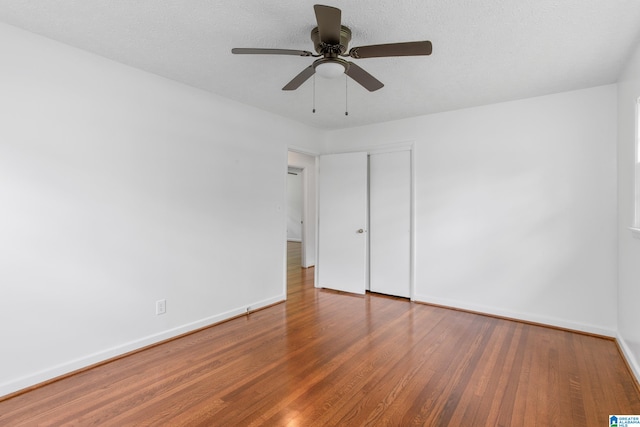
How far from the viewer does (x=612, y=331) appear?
118 inches

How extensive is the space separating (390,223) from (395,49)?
2.86m

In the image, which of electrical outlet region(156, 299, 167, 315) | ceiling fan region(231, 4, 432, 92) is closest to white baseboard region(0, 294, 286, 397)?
electrical outlet region(156, 299, 167, 315)

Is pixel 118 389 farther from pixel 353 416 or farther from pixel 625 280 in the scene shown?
pixel 625 280

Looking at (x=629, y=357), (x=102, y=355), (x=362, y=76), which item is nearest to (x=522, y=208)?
(x=629, y=357)

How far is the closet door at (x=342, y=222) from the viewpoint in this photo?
14.9ft

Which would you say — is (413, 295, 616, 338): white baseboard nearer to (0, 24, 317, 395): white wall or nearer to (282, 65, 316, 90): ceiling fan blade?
(0, 24, 317, 395): white wall

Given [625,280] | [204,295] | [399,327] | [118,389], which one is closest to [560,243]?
[625,280]

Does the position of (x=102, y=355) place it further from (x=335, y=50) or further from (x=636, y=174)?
(x=636, y=174)

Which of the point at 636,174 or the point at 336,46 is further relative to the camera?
the point at 636,174

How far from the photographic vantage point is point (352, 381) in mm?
2248

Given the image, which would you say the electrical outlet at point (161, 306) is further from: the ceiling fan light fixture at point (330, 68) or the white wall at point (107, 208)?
the ceiling fan light fixture at point (330, 68)

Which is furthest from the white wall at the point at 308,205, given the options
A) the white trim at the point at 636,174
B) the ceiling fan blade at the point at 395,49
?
the white trim at the point at 636,174

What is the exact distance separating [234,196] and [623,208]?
3750 millimetres

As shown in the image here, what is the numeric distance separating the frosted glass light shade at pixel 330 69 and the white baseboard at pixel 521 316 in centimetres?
313
